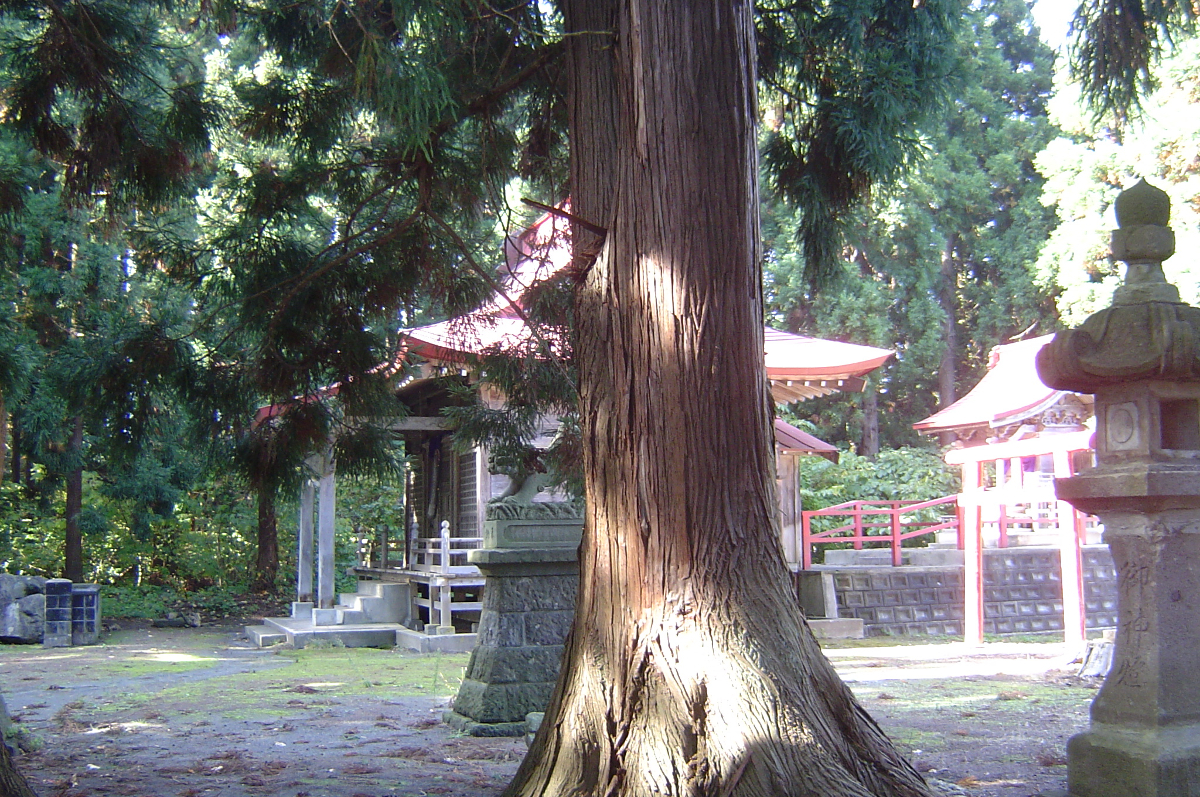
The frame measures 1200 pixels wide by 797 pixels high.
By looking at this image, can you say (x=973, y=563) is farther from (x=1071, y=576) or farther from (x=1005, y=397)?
(x=1005, y=397)

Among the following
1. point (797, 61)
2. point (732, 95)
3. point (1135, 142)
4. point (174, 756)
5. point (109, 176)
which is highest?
point (1135, 142)

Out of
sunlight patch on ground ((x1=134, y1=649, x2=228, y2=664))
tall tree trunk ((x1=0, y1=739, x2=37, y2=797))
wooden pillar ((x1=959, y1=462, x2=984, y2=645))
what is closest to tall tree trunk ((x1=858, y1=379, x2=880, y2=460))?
wooden pillar ((x1=959, y1=462, x2=984, y2=645))

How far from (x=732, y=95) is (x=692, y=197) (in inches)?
16.9

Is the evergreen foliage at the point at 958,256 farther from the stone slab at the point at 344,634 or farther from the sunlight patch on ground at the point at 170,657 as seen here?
the sunlight patch on ground at the point at 170,657

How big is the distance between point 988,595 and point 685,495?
1490 cm

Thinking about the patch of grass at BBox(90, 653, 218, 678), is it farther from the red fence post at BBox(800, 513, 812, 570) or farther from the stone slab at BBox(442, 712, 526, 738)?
the red fence post at BBox(800, 513, 812, 570)

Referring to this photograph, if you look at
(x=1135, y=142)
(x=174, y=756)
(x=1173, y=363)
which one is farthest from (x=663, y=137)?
(x=1135, y=142)

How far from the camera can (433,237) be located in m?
6.21

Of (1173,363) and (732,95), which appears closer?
(732,95)

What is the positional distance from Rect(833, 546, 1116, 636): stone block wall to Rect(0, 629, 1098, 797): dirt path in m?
3.09

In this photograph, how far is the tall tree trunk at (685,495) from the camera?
3.20 m

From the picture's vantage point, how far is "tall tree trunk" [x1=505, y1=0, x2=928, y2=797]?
10.5ft

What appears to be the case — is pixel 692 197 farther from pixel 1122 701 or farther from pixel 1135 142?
pixel 1135 142

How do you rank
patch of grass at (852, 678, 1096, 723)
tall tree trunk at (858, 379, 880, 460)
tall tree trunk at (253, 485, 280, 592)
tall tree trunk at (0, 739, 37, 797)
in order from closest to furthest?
1. tall tree trunk at (0, 739, 37, 797)
2. patch of grass at (852, 678, 1096, 723)
3. tall tree trunk at (253, 485, 280, 592)
4. tall tree trunk at (858, 379, 880, 460)
